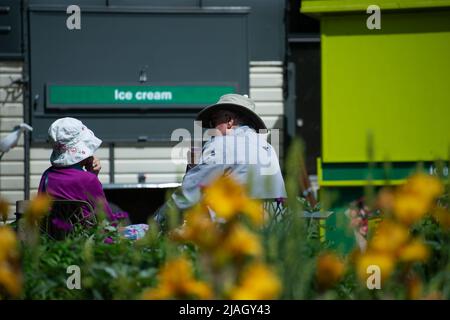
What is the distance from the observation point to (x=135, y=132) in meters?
10.6

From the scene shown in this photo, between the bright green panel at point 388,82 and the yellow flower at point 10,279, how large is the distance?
5846 millimetres

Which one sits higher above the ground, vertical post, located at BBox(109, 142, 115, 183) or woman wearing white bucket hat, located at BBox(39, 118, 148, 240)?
woman wearing white bucket hat, located at BBox(39, 118, 148, 240)

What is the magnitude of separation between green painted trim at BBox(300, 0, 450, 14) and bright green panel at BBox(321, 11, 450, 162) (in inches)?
5.2

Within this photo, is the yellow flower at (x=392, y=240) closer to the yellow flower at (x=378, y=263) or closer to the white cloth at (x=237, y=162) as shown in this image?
the yellow flower at (x=378, y=263)

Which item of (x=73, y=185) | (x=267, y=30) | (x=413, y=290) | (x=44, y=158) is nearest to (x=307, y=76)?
(x=267, y=30)

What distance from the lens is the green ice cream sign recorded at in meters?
10.5

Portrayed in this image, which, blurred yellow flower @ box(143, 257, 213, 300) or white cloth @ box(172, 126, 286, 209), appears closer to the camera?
blurred yellow flower @ box(143, 257, 213, 300)

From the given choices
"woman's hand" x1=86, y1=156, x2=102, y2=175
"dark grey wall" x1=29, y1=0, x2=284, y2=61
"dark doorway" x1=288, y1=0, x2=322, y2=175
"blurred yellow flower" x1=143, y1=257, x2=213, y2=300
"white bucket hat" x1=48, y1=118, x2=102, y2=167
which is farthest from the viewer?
"dark doorway" x1=288, y1=0, x2=322, y2=175

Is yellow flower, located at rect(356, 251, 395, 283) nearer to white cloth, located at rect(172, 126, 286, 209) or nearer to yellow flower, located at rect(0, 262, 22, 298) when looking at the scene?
yellow flower, located at rect(0, 262, 22, 298)

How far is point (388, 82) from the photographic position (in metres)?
8.04

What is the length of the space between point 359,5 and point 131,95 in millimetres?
3550

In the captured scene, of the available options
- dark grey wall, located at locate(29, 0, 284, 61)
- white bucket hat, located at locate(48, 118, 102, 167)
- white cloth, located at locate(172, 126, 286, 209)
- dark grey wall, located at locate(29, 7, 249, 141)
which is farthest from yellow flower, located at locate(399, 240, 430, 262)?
dark grey wall, located at locate(29, 0, 284, 61)

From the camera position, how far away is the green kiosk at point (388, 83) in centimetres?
794
